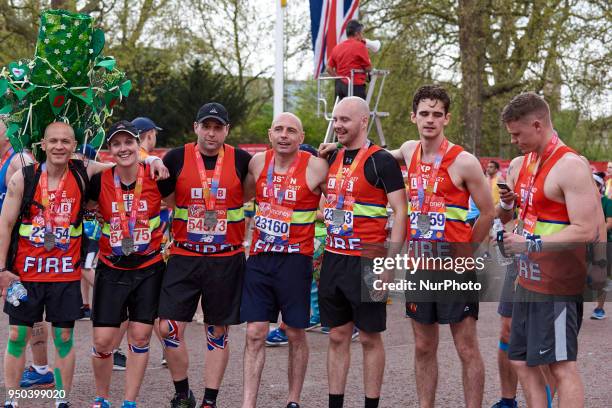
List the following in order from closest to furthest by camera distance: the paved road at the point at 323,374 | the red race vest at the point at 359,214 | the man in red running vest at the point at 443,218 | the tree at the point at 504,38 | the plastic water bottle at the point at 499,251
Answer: the plastic water bottle at the point at 499,251 → the man in red running vest at the point at 443,218 → the red race vest at the point at 359,214 → the paved road at the point at 323,374 → the tree at the point at 504,38

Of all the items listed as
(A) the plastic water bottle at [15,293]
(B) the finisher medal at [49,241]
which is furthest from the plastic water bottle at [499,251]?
(A) the plastic water bottle at [15,293]

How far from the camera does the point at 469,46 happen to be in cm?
2162

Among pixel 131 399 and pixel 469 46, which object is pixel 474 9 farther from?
pixel 131 399

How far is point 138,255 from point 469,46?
1722 centimetres

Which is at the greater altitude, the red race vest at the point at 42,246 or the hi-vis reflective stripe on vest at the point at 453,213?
the hi-vis reflective stripe on vest at the point at 453,213

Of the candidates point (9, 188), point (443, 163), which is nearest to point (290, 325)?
point (443, 163)

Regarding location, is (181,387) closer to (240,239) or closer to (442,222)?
(240,239)

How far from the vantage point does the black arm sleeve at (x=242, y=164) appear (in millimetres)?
6227

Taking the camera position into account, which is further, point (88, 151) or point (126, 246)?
point (88, 151)

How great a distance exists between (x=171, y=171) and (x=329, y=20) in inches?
303

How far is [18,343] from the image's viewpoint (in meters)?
5.95

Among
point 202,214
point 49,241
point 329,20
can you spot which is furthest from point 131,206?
point 329,20

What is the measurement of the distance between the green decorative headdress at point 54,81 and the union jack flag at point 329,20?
24.0 ft

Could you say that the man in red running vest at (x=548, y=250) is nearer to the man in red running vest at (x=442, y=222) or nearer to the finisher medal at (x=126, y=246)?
the man in red running vest at (x=442, y=222)
